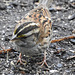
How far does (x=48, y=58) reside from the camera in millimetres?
4918

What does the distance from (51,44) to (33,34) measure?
1.47 meters

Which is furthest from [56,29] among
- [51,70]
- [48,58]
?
[51,70]

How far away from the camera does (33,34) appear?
4.07 m

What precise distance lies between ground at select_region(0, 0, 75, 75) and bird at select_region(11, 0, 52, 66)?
254mm

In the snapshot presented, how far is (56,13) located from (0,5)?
2024 mm

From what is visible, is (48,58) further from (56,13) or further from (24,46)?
(56,13)

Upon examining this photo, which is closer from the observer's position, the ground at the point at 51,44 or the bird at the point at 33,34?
the bird at the point at 33,34

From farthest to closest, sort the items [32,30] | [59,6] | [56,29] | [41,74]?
[59,6]
[56,29]
[41,74]
[32,30]

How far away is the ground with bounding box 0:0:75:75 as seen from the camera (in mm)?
4468

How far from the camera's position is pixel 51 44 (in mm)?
5438

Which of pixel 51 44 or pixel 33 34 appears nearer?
pixel 33 34

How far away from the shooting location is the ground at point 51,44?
14.7 ft

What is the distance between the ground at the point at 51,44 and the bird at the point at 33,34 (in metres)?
0.25

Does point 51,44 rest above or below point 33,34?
below
